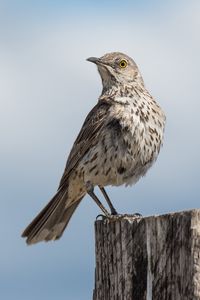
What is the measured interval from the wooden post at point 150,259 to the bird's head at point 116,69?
5657 millimetres

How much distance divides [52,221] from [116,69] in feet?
7.00

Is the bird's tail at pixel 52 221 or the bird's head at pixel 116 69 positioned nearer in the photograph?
the bird's tail at pixel 52 221

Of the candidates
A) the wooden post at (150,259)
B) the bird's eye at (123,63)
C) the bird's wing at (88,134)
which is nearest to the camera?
the wooden post at (150,259)

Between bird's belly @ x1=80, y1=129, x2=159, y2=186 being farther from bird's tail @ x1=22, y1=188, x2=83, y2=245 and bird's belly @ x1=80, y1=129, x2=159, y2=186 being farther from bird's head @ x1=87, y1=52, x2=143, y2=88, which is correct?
bird's head @ x1=87, y1=52, x2=143, y2=88

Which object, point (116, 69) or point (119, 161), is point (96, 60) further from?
point (119, 161)

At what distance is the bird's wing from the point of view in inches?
360

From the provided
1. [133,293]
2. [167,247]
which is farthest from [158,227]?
[133,293]

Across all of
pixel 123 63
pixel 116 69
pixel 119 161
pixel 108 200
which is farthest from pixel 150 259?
pixel 123 63

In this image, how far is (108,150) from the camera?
29.2 ft

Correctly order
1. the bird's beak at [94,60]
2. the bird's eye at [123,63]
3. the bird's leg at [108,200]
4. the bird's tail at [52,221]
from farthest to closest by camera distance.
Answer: the bird's eye at [123,63] → the bird's beak at [94,60] → the bird's leg at [108,200] → the bird's tail at [52,221]

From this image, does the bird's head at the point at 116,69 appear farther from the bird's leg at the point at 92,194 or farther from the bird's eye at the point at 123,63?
the bird's leg at the point at 92,194

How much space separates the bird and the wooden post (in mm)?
4142

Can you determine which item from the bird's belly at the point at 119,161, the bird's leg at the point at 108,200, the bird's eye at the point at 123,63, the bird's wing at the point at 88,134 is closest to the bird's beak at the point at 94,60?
the bird's eye at the point at 123,63

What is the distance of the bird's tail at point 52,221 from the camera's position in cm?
897
